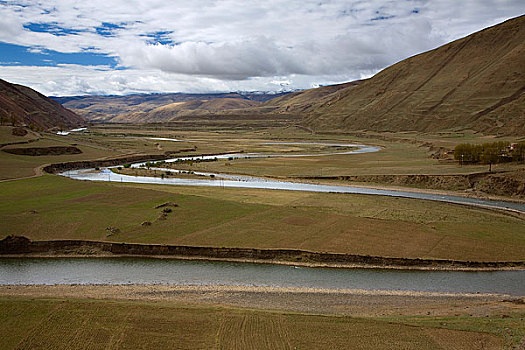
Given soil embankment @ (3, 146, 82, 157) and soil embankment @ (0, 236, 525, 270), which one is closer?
soil embankment @ (0, 236, 525, 270)

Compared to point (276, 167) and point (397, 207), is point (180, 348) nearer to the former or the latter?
point (397, 207)

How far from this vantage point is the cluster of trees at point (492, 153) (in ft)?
274

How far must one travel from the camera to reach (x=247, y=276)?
35094mm

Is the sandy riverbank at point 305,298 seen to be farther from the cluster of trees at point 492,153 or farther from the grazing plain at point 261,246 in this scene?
the cluster of trees at point 492,153

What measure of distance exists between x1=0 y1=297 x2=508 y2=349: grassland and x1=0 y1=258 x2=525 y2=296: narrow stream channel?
306 inches

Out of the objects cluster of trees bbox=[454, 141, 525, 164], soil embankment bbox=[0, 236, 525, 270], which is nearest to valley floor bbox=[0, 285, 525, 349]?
soil embankment bbox=[0, 236, 525, 270]

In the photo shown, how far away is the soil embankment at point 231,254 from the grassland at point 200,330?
1223 centimetres

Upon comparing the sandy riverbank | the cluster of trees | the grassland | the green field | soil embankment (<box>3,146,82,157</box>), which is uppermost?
soil embankment (<box>3,146,82,157</box>)

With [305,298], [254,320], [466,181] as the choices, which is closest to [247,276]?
[305,298]

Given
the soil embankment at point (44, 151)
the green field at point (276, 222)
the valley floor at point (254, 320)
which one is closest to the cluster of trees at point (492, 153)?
the green field at point (276, 222)

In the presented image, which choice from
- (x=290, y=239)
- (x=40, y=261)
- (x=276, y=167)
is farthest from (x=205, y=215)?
(x=276, y=167)

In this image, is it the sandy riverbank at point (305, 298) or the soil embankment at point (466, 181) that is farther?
the soil embankment at point (466, 181)

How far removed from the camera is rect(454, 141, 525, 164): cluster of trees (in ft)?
274

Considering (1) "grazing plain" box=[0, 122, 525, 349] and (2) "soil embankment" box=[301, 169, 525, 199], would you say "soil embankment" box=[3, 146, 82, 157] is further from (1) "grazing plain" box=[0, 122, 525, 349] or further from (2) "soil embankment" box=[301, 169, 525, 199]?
(2) "soil embankment" box=[301, 169, 525, 199]
